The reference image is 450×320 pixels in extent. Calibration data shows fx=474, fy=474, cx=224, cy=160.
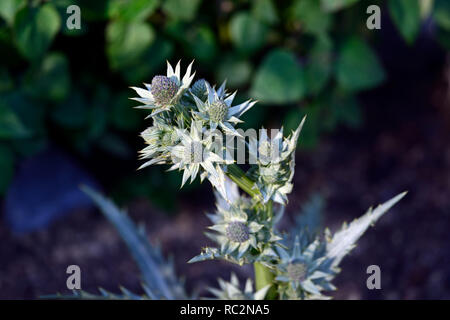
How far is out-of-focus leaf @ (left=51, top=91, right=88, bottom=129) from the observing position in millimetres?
1945

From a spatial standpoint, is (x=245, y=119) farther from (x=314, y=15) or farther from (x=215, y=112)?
(x=215, y=112)

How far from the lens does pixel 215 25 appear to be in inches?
82.3

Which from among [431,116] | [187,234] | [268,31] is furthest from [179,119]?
[431,116]

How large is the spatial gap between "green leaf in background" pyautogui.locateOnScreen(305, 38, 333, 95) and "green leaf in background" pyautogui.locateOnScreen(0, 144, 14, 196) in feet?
3.96

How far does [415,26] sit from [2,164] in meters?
1.60

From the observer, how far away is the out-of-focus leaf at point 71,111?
1945mm

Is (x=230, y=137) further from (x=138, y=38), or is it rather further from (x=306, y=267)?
(x=138, y=38)

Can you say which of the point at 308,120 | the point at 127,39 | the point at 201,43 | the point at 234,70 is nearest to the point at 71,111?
the point at 127,39

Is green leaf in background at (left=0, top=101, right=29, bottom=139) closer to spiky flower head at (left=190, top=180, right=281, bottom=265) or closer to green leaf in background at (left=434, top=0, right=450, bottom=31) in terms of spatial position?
spiky flower head at (left=190, top=180, right=281, bottom=265)

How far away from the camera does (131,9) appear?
172 centimetres

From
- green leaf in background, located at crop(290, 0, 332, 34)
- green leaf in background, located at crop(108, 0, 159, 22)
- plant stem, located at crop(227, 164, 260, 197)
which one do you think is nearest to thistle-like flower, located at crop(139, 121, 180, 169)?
plant stem, located at crop(227, 164, 260, 197)

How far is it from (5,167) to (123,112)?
1.68 feet

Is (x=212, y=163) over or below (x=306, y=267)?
over
